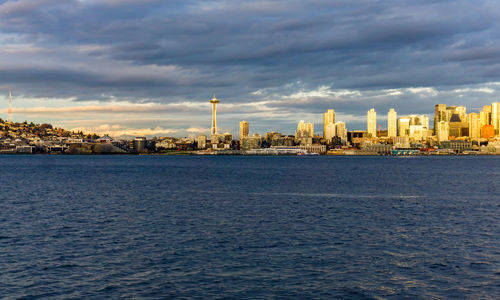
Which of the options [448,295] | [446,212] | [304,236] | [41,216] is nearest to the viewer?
[448,295]

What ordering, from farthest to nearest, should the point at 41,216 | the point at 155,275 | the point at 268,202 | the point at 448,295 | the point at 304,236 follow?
the point at 268,202 < the point at 41,216 < the point at 304,236 < the point at 155,275 < the point at 448,295

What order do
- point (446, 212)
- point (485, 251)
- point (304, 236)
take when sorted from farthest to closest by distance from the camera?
point (446, 212)
point (304, 236)
point (485, 251)

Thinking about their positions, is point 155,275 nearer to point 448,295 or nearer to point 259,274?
point 259,274

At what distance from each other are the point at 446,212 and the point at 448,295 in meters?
34.0

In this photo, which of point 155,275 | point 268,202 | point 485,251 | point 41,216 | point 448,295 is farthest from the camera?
point 268,202

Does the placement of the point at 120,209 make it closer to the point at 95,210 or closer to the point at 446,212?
the point at 95,210

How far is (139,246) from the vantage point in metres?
36.2

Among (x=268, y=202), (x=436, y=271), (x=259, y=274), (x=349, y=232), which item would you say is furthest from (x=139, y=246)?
(x=268, y=202)

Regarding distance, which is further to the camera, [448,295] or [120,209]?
[120,209]

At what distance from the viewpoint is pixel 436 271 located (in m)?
29.4

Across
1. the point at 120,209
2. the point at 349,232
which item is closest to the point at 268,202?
the point at 120,209

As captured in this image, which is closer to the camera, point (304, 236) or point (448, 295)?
point (448, 295)

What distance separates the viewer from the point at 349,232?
4200cm

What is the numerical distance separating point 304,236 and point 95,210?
28619 mm
